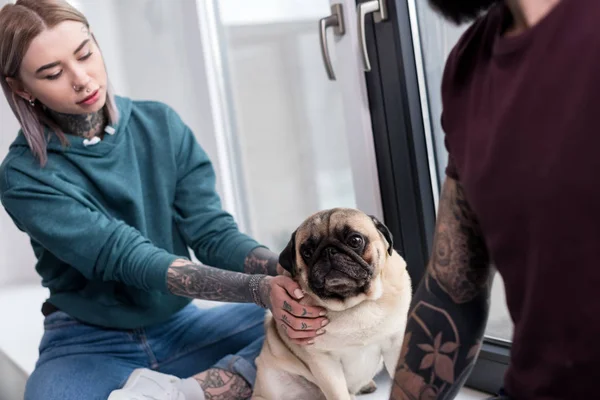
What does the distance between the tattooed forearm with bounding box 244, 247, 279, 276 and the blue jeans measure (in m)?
0.23

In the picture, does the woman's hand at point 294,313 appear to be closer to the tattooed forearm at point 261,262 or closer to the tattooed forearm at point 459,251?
the tattooed forearm at point 261,262

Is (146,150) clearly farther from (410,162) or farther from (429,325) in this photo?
(429,325)

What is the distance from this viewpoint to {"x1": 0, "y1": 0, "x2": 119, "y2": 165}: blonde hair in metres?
1.46

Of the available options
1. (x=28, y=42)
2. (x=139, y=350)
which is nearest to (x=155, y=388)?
(x=139, y=350)

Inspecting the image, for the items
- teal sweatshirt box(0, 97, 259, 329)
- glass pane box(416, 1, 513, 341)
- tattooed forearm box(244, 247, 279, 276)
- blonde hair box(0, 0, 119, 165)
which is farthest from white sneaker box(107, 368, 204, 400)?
glass pane box(416, 1, 513, 341)

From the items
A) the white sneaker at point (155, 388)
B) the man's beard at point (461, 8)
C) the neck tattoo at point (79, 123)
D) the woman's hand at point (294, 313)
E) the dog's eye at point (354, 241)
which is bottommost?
the white sneaker at point (155, 388)

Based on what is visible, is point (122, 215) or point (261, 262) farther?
point (122, 215)

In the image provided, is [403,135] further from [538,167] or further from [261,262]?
[538,167]

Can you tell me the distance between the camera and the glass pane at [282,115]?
81.5 inches

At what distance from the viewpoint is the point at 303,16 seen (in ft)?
6.74

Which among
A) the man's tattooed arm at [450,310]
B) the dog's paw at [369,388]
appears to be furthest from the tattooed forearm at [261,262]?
the man's tattooed arm at [450,310]

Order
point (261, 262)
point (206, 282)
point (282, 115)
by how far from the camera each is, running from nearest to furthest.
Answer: point (206, 282), point (261, 262), point (282, 115)

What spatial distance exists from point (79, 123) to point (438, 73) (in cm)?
84

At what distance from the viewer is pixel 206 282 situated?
4.61 ft
